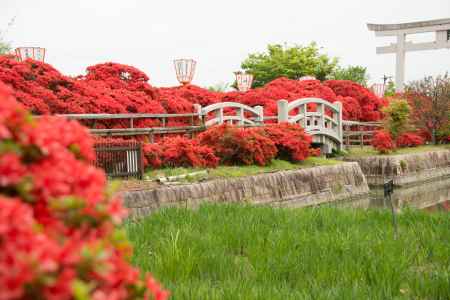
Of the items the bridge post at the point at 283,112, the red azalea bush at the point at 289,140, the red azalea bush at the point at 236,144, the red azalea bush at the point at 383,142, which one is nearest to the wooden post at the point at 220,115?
the red azalea bush at the point at 289,140

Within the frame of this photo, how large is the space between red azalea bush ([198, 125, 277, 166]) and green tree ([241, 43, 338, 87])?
23.8 metres

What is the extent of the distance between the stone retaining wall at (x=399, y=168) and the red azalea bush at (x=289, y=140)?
4175mm

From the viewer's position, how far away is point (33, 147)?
120cm

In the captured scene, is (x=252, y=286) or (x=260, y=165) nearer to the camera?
(x=252, y=286)

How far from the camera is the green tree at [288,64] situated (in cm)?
3669

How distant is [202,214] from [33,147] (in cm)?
510

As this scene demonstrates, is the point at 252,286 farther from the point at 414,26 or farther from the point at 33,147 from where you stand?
the point at 414,26

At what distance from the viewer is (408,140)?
22625 millimetres

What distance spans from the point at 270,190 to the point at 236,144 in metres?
1.46

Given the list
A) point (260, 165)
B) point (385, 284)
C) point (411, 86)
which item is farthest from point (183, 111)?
point (411, 86)

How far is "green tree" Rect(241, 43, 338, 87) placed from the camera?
3669 cm

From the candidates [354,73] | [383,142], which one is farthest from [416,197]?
[354,73]

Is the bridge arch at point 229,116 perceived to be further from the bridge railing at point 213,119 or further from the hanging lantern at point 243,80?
the hanging lantern at point 243,80

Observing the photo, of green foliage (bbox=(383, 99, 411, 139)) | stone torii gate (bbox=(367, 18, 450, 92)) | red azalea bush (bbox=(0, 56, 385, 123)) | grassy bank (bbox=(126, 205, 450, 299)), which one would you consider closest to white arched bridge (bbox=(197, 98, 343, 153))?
red azalea bush (bbox=(0, 56, 385, 123))
